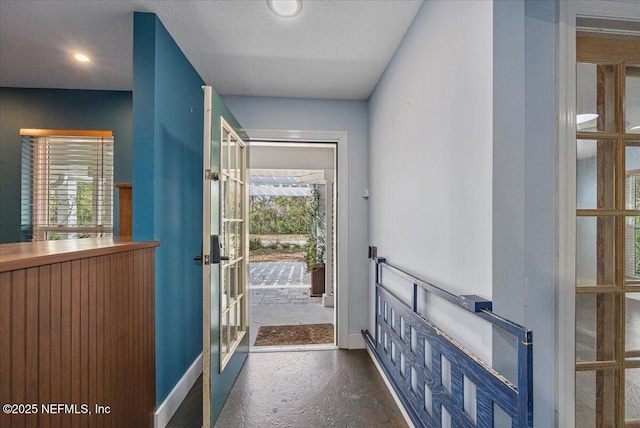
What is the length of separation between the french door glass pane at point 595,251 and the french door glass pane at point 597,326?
6cm

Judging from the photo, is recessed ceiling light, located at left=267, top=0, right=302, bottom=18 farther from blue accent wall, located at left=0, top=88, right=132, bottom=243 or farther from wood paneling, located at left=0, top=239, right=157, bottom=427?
blue accent wall, located at left=0, top=88, right=132, bottom=243

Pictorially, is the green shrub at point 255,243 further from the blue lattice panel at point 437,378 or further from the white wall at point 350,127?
the blue lattice panel at point 437,378

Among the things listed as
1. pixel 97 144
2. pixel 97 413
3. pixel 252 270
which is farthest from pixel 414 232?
pixel 252 270

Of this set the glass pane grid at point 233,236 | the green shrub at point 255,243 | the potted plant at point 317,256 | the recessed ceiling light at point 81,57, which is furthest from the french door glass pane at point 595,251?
the green shrub at point 255,243

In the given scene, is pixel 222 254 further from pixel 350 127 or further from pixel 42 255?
pixel 350 127

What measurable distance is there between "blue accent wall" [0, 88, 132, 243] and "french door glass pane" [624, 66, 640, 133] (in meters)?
3.33

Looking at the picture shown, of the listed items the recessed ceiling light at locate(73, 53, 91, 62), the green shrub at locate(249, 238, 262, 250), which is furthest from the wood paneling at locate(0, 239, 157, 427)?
the green shrub at locate(249, 238, 262, 250)

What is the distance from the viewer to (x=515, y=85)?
3.02 ft

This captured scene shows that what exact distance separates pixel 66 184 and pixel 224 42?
85.8 inches

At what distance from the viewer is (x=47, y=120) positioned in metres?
2.63

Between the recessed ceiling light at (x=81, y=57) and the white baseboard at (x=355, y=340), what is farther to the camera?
the white baseboard at (x=355, y=340)

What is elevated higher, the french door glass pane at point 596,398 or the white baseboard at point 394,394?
the french door glass pane at point 596,398

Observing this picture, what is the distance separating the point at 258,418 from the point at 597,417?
170cm

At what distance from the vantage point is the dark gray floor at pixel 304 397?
180cm
